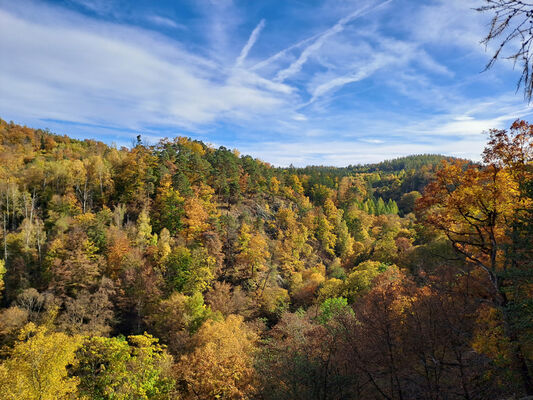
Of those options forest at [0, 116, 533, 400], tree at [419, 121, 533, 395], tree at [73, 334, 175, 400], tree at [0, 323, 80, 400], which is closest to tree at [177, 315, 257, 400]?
forest at [0, 116, 533, 400]

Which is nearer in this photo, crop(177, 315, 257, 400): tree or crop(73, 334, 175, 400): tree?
crop(177, 315, 257, 400): tree

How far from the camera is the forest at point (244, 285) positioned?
1080cm

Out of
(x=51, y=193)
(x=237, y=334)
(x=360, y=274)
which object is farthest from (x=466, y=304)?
(x=51, y=193)

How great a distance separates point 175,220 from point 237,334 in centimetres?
2506

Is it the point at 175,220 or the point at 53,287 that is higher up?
the point at 175,220

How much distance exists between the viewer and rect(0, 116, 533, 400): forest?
10805 mm

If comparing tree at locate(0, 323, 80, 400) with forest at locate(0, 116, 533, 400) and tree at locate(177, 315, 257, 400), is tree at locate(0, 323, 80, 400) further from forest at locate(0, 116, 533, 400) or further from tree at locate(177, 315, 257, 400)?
tree at locate(177, 315, 257, 400)

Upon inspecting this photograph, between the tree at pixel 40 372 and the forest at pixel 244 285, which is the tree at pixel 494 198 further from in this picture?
the tree at pixel 40 372

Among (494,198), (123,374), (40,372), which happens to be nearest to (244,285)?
(123,374)

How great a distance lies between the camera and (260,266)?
144ft

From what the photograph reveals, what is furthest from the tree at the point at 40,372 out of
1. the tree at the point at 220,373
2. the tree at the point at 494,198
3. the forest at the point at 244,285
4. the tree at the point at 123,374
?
the tree at the point at 494,198

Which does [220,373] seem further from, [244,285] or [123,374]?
[244,285]

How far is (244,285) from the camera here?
4103 cm

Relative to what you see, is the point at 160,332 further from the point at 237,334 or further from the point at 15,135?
the point at 15,135
